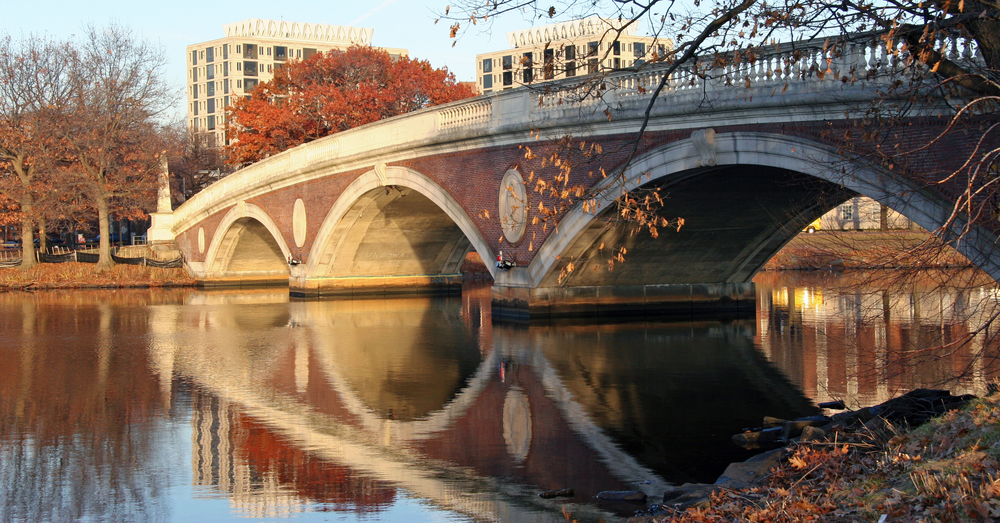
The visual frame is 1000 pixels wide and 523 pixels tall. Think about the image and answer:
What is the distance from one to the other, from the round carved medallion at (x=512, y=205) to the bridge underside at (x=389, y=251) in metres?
6.67

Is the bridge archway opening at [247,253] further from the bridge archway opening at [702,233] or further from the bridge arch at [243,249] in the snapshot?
the bridge archway opening at [702,233]

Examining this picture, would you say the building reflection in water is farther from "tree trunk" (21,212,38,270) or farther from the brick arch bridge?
"tree trunk" (21,212,38,270)

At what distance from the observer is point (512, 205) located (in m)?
21.6

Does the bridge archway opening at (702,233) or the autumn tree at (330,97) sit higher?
the autumn tree at (330,97)

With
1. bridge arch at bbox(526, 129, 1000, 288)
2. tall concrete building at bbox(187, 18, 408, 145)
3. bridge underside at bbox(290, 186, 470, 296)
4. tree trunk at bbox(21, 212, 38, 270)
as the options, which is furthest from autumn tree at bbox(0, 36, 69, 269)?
tall concrete building at bbox(187, 18, 408, 145)

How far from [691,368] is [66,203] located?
33.4 m

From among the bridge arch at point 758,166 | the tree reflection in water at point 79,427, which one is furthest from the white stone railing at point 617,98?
the tree reflection in water at point 79,427

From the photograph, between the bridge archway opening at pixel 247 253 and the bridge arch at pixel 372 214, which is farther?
the bridge archway opening at pixel 247 253

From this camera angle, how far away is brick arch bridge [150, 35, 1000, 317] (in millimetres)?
13719

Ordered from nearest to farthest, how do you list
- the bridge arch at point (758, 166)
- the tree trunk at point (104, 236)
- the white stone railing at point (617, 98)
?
the white stone railing at point (617, 98) → the bridge arch at point (758, 166) → the tree trunk at point (104, 236)

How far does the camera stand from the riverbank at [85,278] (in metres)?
37.1

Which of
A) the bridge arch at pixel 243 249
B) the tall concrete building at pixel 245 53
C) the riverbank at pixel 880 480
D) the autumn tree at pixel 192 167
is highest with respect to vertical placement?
the tall concrete building at pixel 245 53

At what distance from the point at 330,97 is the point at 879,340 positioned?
3248 cm

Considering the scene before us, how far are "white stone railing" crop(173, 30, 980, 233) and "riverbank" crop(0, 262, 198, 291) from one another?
207 inches
